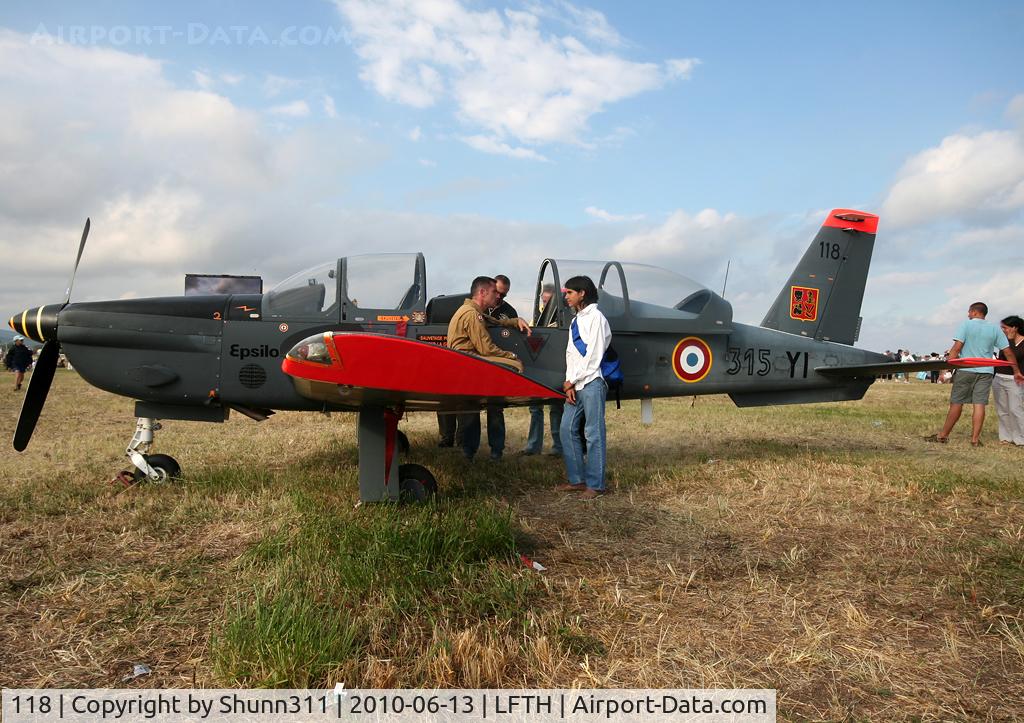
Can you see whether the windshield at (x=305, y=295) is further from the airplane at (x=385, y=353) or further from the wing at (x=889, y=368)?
the wing at (x=889, y=368)

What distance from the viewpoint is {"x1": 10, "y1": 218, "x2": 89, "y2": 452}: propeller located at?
5.23 metres

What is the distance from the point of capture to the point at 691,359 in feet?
20.6

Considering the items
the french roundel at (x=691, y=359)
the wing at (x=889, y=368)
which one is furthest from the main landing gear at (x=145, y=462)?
the wing at (x=889, y=368)

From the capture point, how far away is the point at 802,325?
738 cm

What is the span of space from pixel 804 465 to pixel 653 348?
198 cm

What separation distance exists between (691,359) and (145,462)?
5.09m

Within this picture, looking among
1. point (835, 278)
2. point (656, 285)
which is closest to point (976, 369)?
point (835, 278)

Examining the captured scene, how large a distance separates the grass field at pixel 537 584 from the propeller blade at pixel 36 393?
0.40 metres

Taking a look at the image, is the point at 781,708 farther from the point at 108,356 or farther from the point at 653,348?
the point at 108,356

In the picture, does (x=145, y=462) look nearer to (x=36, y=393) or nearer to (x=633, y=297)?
(x=36, y=393)

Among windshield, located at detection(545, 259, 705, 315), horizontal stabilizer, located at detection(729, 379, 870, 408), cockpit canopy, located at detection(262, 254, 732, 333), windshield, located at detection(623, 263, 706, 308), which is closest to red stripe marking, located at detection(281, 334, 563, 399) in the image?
cockpit canopy, located at detection(262, 254, 732, 333)

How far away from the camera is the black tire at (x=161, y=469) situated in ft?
17.1

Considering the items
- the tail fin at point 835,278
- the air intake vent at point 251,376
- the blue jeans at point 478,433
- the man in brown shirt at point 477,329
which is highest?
the tail fin at point 835,278
